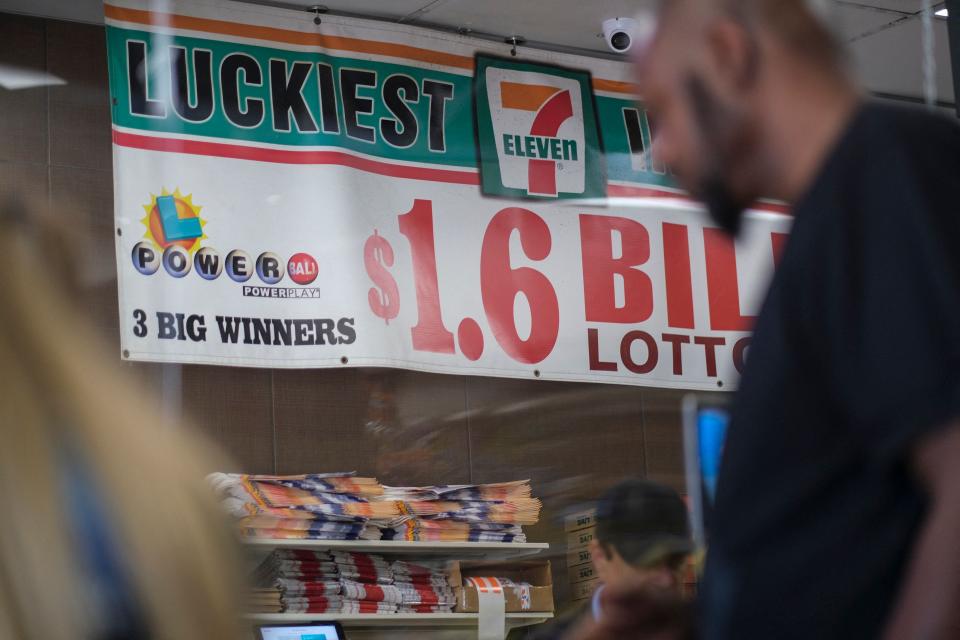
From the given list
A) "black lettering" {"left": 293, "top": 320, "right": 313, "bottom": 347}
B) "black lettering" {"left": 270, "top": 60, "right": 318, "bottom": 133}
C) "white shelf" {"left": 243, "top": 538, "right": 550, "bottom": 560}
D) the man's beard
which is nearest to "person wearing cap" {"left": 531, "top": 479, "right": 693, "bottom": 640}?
"white shelf" {"left": 243, "top": 538, "right": 550, "bottom": 560}

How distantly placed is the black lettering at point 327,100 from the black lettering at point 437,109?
371 millimetres

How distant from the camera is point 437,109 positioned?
5.06 m

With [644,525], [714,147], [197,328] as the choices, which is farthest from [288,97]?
[714,147]

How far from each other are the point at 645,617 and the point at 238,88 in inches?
160

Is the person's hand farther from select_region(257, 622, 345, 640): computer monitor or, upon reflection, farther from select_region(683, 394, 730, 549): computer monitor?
select_region(257, 622, 345, 640): computer monitor

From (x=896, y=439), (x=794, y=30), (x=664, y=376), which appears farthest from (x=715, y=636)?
(x=664, y=376)

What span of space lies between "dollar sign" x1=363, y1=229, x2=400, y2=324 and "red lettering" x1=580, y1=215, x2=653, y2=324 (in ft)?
2.59

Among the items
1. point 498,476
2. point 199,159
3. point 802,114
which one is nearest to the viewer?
point 802,114

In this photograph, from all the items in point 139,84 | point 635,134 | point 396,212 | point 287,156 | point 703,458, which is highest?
point 139,84

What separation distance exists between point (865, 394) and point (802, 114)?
22 centimetres

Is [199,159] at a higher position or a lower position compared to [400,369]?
higher

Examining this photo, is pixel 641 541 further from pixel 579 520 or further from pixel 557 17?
pixel 557 17

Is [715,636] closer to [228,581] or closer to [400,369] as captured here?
[228,581]

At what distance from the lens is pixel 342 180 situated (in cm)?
475
